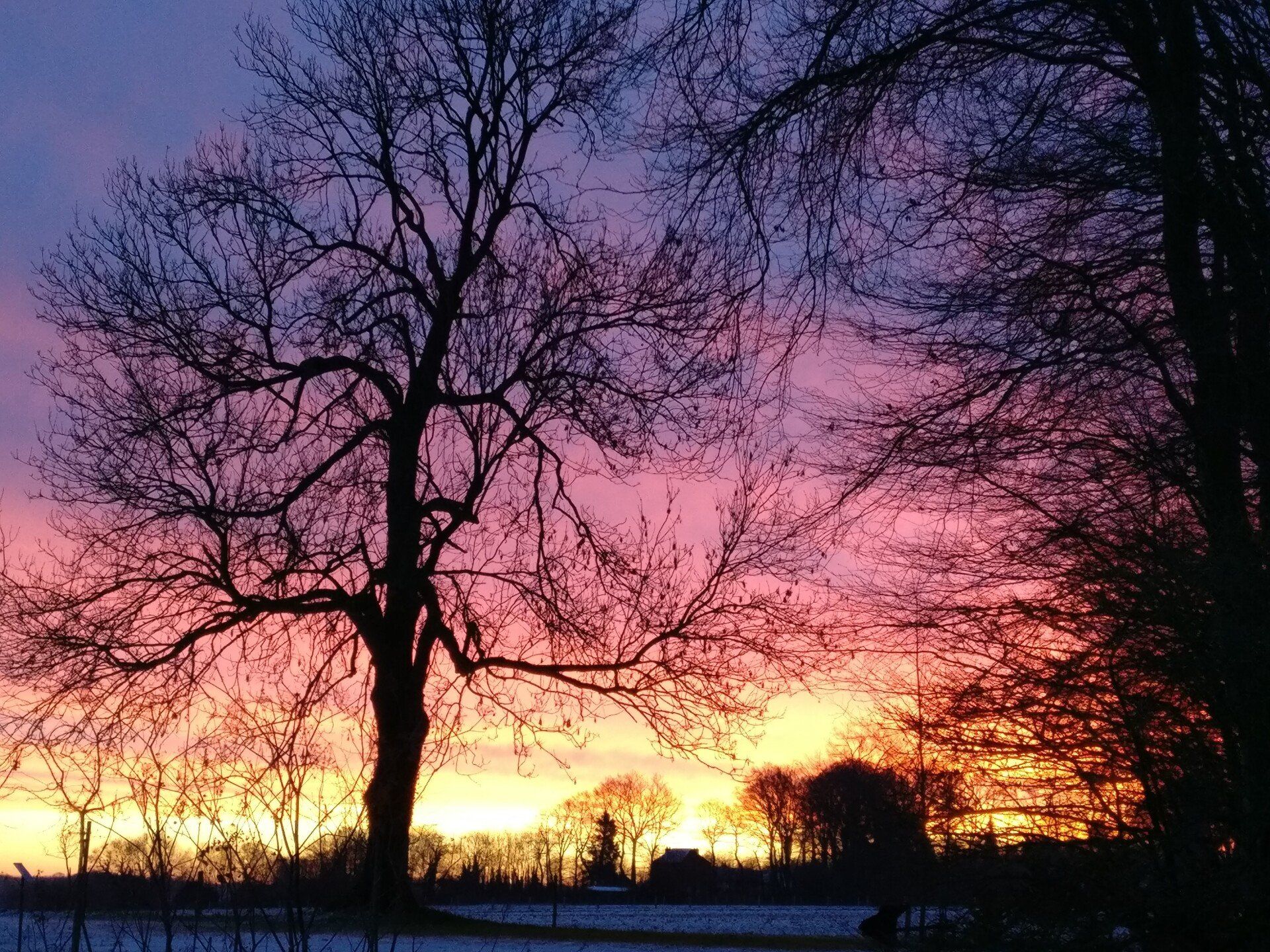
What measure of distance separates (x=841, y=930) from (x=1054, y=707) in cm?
1039

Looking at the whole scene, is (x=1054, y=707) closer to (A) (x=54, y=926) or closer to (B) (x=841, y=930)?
(A) (x=54, y=926)

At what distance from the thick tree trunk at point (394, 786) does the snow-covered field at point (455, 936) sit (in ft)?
1.22

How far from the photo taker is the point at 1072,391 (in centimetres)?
731

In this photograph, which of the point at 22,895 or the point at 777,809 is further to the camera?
the point at 777,809

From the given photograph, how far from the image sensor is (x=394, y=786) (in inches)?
265

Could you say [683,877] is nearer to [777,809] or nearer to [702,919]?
[777,809]

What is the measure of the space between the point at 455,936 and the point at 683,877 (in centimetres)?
6516

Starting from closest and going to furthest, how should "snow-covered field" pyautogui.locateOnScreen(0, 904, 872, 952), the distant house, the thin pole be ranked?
1. "snow-covered field" pyautogui.locateOnScreen(0, 904, 872, 952)
2. the thin pole
3. the distant house

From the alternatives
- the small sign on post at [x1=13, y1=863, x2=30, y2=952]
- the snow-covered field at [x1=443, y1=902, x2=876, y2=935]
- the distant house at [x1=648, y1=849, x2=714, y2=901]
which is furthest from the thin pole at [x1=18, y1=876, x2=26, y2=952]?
the distant house at [x1=648, y1=849, x2=714, y2=901]

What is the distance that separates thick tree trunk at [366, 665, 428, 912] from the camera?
566cm

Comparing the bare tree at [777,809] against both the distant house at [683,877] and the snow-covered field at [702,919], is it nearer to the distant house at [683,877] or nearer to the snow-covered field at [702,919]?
the snow-covered field at [702,919]

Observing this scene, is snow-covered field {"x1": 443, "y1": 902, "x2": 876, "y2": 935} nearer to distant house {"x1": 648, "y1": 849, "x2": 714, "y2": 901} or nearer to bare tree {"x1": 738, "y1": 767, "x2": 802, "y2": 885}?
bare tree {"x1": 738, "y1": 767, "x2": 802, "y2": 885}

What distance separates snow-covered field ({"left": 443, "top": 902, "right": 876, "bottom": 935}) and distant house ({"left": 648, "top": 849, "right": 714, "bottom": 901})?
3702cm

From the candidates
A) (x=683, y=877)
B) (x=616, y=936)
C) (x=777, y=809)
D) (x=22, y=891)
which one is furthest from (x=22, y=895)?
(x=683, y=877)
